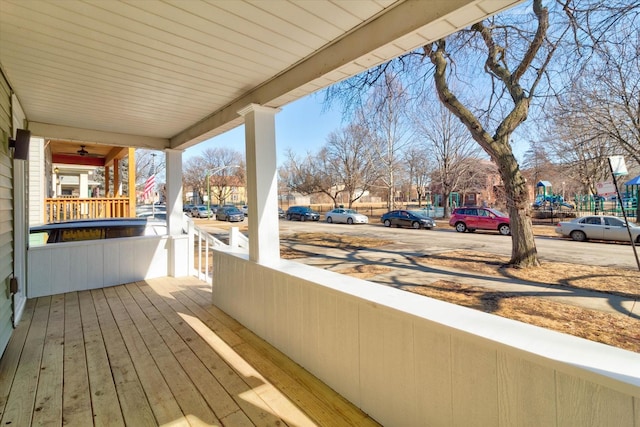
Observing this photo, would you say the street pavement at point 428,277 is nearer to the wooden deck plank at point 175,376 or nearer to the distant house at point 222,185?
the wooden deck plank at point 175,376

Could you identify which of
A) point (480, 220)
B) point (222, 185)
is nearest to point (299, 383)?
point (480, 220)

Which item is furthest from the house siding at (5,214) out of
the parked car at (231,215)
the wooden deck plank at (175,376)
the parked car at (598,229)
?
the parked car at (231,215)

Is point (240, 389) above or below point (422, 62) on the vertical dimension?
below

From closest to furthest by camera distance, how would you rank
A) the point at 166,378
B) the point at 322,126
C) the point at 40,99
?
the point at 166,378
the point at 40,99
the point at 322,126

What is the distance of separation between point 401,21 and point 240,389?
2447mm

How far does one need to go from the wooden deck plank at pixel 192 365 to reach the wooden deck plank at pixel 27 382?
86cm

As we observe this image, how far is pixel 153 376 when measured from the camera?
2.20 meters

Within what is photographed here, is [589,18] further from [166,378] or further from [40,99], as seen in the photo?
[40,99]

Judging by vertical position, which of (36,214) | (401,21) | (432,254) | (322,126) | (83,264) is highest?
(322,126)

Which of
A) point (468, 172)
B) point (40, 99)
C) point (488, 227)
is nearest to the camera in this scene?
point (40, 99)

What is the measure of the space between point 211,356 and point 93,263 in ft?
A: 10.6

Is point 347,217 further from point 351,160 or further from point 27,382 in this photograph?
point 27,382

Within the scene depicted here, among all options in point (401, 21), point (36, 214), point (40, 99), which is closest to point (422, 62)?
point (401, 21)

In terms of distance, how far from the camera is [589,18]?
14.1 feet
